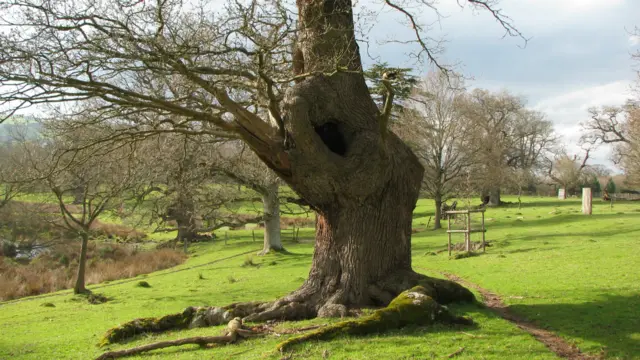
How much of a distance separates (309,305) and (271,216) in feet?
65.1

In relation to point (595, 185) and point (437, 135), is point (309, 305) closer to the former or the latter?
point (437, 135)

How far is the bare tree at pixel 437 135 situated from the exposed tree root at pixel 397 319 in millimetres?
30323

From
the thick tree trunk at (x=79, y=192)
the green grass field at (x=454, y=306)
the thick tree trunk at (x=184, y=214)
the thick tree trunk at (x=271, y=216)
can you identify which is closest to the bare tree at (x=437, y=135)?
the green grass field at (x=454, y=306)

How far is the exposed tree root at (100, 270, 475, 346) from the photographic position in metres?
10.8

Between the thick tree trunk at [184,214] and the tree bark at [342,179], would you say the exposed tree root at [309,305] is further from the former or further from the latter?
the thick tree trunk at [184,214]

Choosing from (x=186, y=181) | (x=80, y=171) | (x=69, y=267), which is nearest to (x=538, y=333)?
(x=80, y=171)

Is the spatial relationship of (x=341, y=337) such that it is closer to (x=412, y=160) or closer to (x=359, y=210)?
(x=359, y=210)

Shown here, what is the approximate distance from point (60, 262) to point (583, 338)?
102 feet

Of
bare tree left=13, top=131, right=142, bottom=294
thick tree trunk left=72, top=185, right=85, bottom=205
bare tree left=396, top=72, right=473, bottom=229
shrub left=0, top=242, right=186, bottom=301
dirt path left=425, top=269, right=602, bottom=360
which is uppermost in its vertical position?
bare tree left=396, top=72, right=473, bottom=229

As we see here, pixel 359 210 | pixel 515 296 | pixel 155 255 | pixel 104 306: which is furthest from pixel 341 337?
pixel 155 255

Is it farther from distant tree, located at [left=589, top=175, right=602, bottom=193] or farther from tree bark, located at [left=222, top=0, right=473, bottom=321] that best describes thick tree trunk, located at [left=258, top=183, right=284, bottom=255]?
distant tree, located at [left=589, top=175, right=602, bottom=193]

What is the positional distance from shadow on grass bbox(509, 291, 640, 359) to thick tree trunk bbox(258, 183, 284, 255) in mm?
19934

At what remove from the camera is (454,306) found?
442 inches

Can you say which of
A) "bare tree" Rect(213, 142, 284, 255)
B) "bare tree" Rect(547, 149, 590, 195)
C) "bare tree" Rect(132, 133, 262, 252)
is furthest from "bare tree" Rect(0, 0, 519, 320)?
"bare tree" Rect(547, 149, 590, 195)
